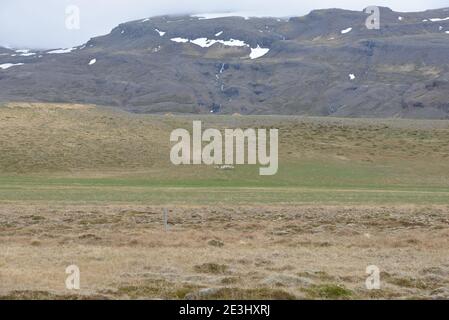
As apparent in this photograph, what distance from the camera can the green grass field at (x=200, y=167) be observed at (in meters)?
45.6

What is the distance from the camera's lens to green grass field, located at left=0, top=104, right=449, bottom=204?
149 feet

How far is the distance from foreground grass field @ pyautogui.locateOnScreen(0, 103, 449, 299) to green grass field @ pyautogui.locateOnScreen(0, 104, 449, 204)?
9.8 inches

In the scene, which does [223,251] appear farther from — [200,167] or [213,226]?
[200,167]

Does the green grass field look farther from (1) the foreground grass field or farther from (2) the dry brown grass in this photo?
(2) the dry brown grass

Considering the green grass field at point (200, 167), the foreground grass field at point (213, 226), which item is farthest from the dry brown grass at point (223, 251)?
the green grass field at point (200, 167)

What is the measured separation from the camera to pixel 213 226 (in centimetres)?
2728

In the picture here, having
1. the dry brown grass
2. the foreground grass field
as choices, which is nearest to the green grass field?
the foreground grass field

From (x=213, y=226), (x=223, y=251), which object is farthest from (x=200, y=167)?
(x=223, y=251)

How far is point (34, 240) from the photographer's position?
22562 millimetres

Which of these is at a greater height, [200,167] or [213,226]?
[213,226]

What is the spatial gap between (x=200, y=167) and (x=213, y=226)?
3930cm

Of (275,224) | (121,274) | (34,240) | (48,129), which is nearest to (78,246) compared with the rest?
(34,240)

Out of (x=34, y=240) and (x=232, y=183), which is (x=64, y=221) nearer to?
(x=34, y=240)

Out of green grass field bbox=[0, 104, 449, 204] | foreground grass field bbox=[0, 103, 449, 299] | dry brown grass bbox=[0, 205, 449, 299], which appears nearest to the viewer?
dry brown grass bbox=[0, 205, 449, 299]
